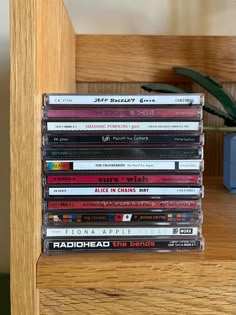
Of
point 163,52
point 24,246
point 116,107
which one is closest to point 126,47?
point 163,52

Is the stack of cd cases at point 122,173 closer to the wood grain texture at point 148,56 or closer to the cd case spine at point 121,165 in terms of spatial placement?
the cd case spine at point 121,165

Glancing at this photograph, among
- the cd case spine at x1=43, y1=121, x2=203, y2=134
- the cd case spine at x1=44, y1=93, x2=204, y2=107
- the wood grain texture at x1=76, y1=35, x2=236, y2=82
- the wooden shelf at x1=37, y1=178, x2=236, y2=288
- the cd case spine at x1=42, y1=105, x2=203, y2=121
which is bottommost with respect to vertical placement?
the wooden shelf at x1=37, y1=178, x2=236, y2=288

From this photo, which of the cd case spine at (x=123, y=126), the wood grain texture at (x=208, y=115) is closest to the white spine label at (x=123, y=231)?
the cd case spine at (x=123, y=126)

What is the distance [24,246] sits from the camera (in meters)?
0.41

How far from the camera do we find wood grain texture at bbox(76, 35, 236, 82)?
0.93m

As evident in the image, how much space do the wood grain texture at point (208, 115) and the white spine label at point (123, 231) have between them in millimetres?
519

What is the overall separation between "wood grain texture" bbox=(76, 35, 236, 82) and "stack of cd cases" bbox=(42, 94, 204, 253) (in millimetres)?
484

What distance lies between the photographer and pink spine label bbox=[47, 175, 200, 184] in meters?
0.46

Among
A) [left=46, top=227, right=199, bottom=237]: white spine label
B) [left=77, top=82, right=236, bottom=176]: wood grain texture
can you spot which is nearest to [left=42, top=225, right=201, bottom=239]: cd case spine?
[left=46, top=227, right=199, bottom=237]: white spine label

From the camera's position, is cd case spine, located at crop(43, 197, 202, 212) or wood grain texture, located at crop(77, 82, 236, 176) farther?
wood grain texture, located at crop(77, 82, 236, 176)

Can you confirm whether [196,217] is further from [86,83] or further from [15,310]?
[86,83]

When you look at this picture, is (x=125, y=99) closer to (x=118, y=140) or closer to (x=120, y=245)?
(x=118, y=140)

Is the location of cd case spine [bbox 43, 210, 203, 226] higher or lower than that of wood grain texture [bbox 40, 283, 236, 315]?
higher

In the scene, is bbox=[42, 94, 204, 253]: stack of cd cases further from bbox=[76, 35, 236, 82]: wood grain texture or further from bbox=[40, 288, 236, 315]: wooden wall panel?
bbox=[76, 35, 236, 82]: wood grain texture
